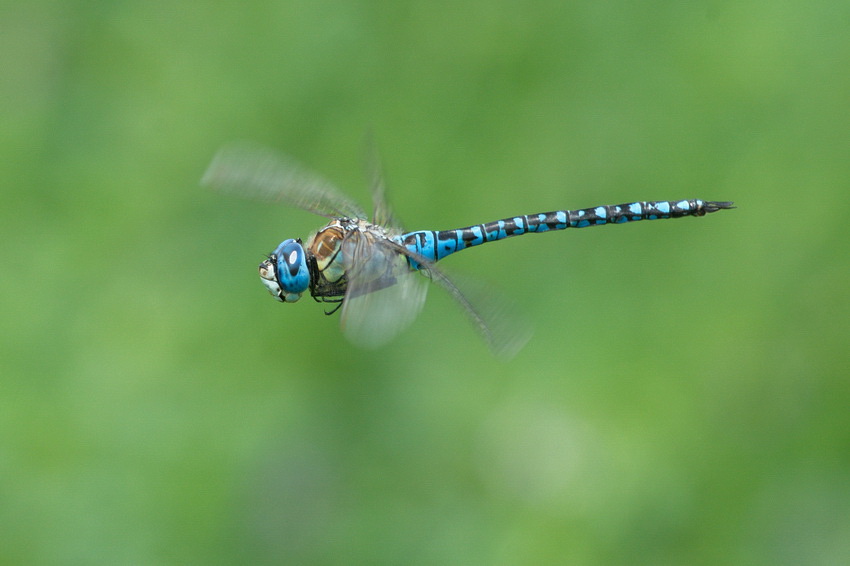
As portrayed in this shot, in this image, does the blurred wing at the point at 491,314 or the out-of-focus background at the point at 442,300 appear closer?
the blurred wing at the point at 491,314

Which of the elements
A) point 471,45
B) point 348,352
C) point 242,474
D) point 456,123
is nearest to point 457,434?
point 348,352

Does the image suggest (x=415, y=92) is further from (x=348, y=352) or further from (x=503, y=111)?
(x=348, y=352)

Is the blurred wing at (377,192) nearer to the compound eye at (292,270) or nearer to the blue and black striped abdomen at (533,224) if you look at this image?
the blue and black striped abdomen at (533,224)

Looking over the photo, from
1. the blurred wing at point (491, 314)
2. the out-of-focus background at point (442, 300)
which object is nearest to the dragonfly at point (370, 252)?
the blurred wing at point (491, 314)

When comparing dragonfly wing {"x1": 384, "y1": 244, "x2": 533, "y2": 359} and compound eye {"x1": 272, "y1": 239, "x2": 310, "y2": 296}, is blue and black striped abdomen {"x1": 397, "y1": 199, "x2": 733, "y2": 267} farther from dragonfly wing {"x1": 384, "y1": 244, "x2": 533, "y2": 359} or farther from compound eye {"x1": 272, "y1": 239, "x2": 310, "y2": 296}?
compound eye {"x1": 272, "y1": 239, "x2": 310, "y2": 296}

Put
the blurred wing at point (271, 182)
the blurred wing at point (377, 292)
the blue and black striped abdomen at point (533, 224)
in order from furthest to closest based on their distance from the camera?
the blue and black striped abdomen at point (533, 224) < the blurred wing at point (271, 182) < the blurred wing at point (377, 292)

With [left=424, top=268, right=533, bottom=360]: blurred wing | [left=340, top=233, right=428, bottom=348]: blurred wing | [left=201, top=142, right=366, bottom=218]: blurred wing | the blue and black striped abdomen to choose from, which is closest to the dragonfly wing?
[left=424, top=268, right=533, bottom=360]: blurred wing
